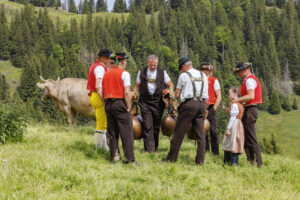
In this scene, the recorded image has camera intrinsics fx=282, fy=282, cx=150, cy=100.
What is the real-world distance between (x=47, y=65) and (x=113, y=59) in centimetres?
11763

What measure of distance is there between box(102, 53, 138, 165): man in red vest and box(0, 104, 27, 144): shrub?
112 inches

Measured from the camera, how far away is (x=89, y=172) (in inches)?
185

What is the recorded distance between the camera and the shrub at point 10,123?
6930mm

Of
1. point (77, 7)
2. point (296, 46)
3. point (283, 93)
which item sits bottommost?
point (283, 93)

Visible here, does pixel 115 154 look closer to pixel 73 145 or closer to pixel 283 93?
pixel 73 145

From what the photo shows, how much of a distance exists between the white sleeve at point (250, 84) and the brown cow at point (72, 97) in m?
6.35

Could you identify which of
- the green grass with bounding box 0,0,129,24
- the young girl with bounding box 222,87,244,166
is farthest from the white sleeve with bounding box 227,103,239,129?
the green grass with bounding box 0,0,129,24

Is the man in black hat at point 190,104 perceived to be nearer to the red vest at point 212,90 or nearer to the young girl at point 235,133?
the young girl at point 235,133

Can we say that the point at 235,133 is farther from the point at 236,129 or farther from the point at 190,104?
the point at 190,104

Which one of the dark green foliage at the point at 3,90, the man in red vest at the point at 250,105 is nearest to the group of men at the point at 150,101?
the man in red vest at the point at 250,105

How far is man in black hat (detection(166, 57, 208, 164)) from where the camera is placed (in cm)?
592

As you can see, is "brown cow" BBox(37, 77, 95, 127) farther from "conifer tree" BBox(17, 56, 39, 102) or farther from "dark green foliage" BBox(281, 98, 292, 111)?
"dark green foliage" BBox(281, 98, 292, 111)

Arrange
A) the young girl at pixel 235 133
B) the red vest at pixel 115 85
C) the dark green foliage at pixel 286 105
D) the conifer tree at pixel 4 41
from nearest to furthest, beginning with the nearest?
the red vest at pixel 115 85 < the young girl at pixel 235 133 < the dark green foliage at pixel 286 105 < the conifer tree at pixel 4 41

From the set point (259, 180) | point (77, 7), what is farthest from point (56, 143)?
point (77, 7)
